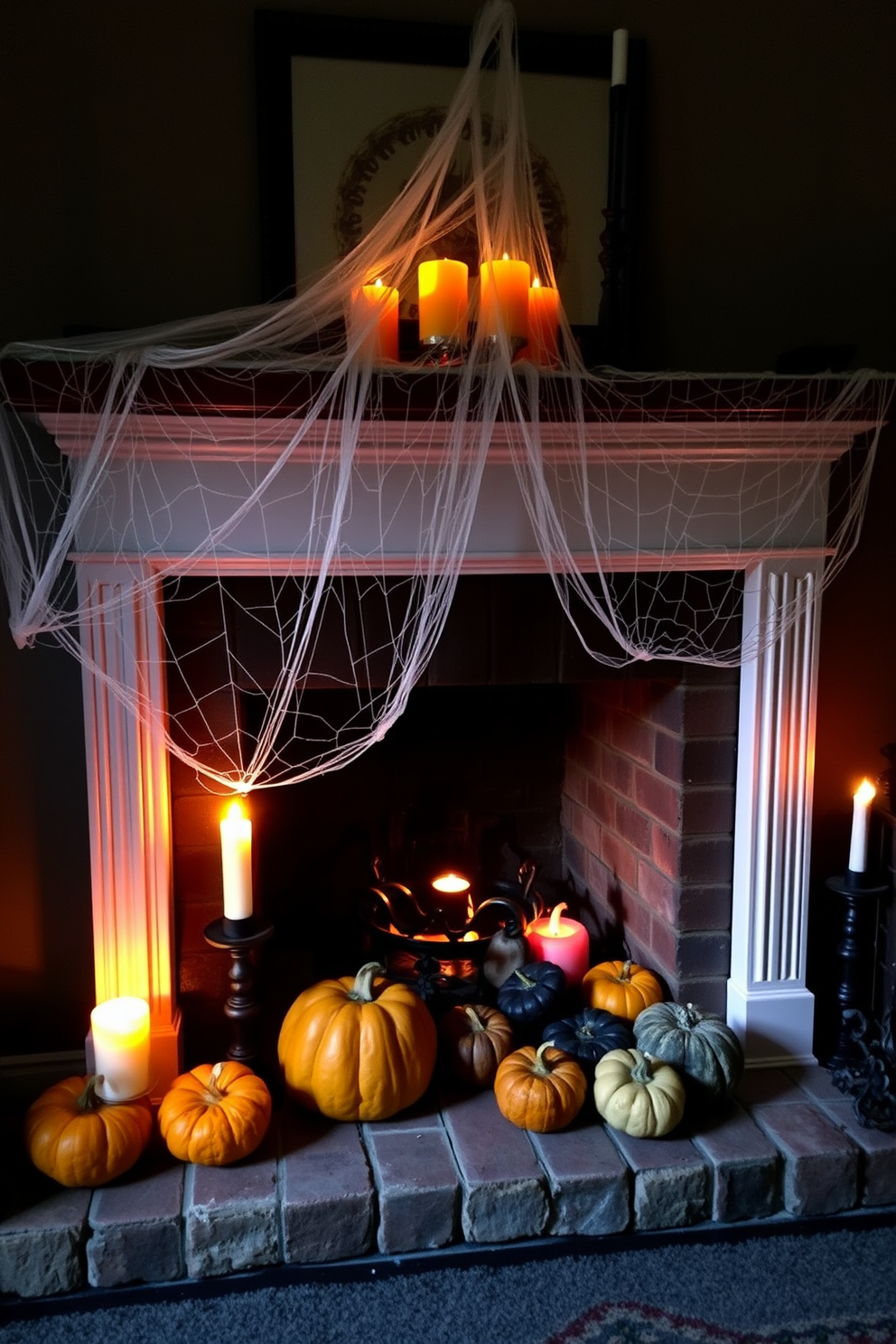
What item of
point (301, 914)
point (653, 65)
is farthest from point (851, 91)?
point (301, 914)

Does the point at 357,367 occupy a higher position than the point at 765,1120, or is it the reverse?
the point at 357,367

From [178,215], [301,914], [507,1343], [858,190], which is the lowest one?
[507,1343]

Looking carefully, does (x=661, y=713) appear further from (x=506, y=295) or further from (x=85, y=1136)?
(x=85, y=1136)

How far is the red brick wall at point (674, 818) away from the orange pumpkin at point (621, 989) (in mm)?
40

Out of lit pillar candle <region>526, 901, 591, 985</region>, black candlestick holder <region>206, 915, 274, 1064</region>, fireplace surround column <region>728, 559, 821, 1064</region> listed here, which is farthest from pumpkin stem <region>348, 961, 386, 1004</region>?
fireplace surround column <region>728, 559, 821, 1064</region>

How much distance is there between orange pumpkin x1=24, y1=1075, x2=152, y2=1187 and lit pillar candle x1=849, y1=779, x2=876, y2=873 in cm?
118

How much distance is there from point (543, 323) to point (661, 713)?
67 cm

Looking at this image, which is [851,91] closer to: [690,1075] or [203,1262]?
[690,1075]

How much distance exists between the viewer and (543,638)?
1.52 meters

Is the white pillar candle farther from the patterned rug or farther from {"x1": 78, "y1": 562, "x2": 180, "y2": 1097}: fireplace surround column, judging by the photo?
the patterned rug

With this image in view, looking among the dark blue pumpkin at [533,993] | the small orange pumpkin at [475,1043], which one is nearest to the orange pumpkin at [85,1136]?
the small orange pumpkin at [475,1043]

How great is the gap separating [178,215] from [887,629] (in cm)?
139

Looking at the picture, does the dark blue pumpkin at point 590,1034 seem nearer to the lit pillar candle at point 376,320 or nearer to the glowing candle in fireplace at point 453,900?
the glowing candle in fireplace at point 453,900

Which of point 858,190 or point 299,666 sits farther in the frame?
point 858,190
